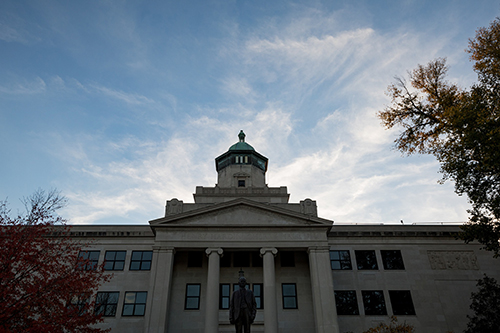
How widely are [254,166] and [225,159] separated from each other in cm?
425

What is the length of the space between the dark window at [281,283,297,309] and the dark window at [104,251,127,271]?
1558cm

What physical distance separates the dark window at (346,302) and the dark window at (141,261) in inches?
706

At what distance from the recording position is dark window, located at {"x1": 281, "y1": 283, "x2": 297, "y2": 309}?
31.9 meters

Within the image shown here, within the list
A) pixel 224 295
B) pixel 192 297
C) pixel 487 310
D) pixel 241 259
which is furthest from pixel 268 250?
pixel 487 310

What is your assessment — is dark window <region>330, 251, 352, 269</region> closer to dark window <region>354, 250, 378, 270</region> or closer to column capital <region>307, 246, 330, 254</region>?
dark window <region>354, 250, 378, 270</region>

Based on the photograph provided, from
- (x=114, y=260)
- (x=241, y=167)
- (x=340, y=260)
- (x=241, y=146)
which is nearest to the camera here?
(x=114, y=260)

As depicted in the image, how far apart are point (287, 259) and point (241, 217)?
6375 mm

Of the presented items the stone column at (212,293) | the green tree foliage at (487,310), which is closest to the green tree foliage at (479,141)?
the green tree foliage at (487,310)

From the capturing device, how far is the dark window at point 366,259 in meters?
33.9

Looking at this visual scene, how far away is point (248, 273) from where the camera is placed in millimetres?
33500

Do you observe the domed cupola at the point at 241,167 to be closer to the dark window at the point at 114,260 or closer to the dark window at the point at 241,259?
the dark window at the point at 241,259

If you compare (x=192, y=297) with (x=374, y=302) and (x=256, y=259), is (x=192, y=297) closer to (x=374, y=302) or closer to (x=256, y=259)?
(x=256, y=259)

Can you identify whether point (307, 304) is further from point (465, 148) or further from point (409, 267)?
point (465, 148)

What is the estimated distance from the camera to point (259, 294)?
3231 centimetres
